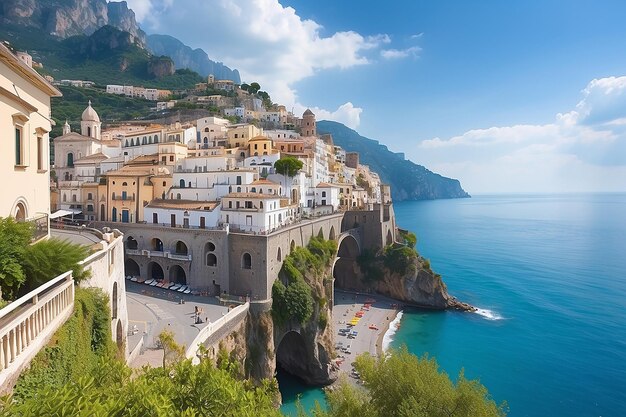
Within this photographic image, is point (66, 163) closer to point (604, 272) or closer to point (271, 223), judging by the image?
point (271, 223)

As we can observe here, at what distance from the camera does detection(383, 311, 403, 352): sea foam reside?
3741 cm

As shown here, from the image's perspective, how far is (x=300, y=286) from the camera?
3030cm

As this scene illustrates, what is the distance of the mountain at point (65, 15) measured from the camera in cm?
12112

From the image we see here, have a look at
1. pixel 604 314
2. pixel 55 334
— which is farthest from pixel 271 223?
pixel 604 314

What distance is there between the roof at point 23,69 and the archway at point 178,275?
19.8m

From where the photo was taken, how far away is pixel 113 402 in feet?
16.5

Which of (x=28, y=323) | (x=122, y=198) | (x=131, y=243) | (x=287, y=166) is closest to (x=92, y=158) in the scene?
(x=122, y=198)

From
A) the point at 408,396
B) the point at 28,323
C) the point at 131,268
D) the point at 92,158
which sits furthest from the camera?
the point at 92,158

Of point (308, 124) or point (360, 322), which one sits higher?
point (308, 124)

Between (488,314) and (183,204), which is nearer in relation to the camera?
(183,204)

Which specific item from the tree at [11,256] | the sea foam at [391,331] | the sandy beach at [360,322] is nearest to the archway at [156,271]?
the sandy beach at [360,322]

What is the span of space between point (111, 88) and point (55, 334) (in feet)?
332

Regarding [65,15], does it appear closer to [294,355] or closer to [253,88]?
[253,88]

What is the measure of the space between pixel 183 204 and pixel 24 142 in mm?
22752
